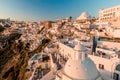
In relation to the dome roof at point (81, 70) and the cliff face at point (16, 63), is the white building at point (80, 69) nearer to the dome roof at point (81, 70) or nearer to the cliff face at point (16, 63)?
the dome roof at point (81, 70)

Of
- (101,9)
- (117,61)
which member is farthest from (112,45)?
(101,9)

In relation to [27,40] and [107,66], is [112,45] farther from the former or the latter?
[27,40]

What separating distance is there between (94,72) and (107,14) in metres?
47.5

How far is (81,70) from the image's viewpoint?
1554cm

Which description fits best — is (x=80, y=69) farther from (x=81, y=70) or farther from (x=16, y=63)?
(x=16, y=63)

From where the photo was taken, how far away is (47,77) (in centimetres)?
2180

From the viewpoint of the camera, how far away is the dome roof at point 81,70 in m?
15.4

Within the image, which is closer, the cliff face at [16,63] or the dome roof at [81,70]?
the dome roof at [81,70]

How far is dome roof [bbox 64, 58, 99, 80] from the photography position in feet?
50.5

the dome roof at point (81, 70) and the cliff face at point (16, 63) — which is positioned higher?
the dome roof at point (81, 70)

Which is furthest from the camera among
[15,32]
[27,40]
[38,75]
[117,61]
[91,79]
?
[15,32]

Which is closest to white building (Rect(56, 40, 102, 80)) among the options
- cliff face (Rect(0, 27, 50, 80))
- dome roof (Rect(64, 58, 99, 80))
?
dome roof (Rect(64, 58, 99, 80))

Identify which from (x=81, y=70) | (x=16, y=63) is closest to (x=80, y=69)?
(x=81, y=70)

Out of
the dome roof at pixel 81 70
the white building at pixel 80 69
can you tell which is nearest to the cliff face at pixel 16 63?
the white building at pixel 80 69
